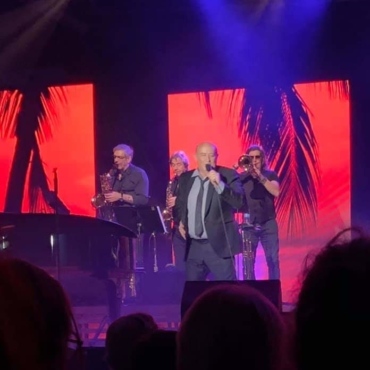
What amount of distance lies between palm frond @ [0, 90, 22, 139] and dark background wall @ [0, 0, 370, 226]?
0.19 metres

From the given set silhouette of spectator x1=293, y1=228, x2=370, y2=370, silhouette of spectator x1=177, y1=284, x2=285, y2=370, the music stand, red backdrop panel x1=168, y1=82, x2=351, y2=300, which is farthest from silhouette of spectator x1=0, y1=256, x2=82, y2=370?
red backdrop panel x1=168, y1=82, x2=351, y2=300

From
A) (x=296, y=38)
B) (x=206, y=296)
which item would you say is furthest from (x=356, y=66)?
(x=206, y=296)

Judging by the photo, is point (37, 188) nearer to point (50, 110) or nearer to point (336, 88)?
point (50, 110)

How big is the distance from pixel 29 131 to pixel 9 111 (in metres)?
0.46

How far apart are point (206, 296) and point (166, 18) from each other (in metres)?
9.62

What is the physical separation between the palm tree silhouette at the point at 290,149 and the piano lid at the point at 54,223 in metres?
4.61

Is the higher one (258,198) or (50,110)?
(50,110)

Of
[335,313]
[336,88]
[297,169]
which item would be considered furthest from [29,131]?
[335,313]

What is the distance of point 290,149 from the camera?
10.2m

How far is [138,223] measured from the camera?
8.36 meters

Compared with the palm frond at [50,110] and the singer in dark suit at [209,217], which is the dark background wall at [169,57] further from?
the singer in dark suit at [209,217]

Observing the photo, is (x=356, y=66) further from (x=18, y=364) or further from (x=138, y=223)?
(x=18, y=364)

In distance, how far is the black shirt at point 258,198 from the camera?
28.6ft

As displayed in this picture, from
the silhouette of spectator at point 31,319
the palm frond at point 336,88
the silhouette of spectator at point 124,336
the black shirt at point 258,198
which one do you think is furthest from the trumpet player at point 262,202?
the silhouette of spectator at point 31,319
